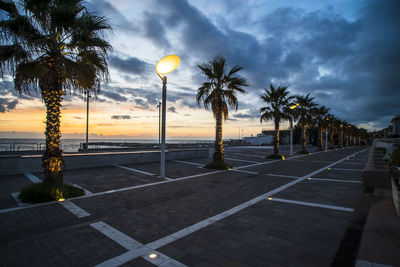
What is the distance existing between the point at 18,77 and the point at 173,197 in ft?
20.2

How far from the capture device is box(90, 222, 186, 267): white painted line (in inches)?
130

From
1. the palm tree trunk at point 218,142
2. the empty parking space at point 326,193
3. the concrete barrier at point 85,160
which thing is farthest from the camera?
the palm tree trunk at point 218,142

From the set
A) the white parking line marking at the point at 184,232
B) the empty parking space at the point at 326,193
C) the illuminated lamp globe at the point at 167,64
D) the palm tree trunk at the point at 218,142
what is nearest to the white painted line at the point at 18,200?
the white parking line marking at the point at 184,232

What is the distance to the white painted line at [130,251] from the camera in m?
3.30

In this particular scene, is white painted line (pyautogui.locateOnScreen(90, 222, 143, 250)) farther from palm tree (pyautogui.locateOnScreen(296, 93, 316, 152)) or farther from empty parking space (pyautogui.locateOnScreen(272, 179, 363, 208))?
palm tree (pyautogui.locateOnScreen(296, 93, 316, 152))

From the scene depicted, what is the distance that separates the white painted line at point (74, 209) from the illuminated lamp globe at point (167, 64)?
21.8 feet

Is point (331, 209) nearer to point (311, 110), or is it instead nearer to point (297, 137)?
point (311, 110)

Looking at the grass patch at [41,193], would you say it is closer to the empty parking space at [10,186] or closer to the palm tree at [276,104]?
the empty parking space at [10,186]

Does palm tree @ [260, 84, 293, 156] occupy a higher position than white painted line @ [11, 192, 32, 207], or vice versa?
palm tree @ [260, 84, 293, 156]

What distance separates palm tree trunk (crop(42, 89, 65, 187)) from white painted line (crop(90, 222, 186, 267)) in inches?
121

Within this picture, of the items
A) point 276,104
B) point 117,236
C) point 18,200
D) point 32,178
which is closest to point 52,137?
point 18,200

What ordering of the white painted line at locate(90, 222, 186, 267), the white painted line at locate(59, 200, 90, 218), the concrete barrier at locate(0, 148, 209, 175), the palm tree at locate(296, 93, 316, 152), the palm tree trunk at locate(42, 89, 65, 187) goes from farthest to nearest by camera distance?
the palm tree at locate(296, 93, 316, 152)
the concrete barrier at locate(0, 148, 209, 175)
the palm tree trunk at locate(42, 89, 65, 187)
the white painted line at locate(59, 200, 90, 218)
the white painted line at locate(90, 222, 186, 267)

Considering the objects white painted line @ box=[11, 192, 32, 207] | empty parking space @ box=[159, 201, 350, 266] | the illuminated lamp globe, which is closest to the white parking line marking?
empty parking space @ box=[159, 201, 350, 266]

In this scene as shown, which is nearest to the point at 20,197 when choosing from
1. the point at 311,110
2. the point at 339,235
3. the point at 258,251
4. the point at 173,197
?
the point at 173,197
